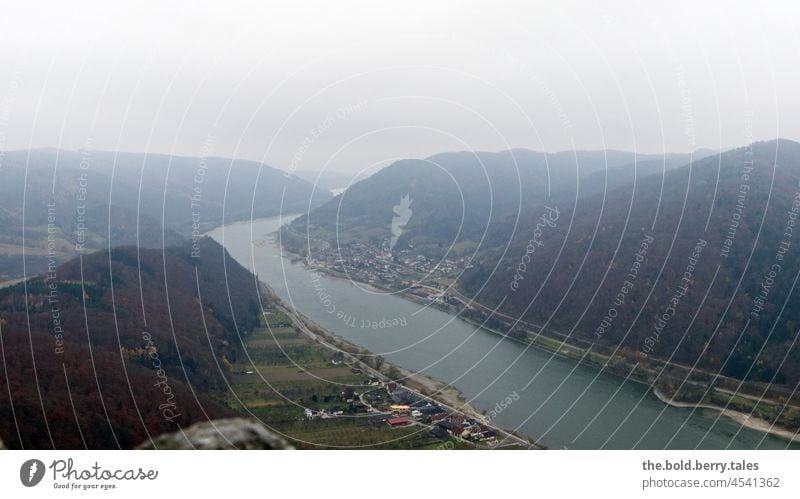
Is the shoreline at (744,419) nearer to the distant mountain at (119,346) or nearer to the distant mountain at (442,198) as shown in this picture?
the distant mountain at (119,346)

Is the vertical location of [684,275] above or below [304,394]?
above

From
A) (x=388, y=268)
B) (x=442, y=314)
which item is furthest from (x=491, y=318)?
(x=388, y=268)

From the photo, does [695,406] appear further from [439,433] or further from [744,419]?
[439,433]

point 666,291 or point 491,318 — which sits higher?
point 666,291

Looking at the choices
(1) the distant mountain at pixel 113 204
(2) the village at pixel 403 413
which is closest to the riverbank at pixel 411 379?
(2) the village at pixel 403 413

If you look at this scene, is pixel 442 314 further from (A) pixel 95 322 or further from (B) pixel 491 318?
(A) pixel 95 322

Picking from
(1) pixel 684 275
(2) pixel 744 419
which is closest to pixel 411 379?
(2) pixel 744 419
